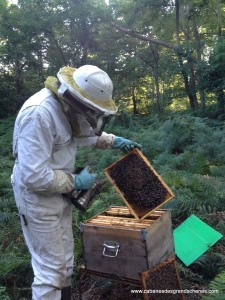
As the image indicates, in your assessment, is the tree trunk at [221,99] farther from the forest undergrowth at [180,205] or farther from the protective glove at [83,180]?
the protective glove at [83,180]

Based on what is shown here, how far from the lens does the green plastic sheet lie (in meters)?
3.63

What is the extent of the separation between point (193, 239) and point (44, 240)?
192 centimetres

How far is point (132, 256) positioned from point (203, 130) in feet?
23.2

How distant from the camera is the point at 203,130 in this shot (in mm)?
9156

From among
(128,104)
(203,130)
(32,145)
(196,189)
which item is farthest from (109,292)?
(128,104)

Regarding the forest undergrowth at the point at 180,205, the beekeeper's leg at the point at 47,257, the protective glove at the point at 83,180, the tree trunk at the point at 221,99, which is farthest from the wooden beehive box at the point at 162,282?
the tree trunk at the point at 221,99

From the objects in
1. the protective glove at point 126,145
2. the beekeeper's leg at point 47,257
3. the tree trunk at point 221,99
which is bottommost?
the beekeeper's leg at point 47,257

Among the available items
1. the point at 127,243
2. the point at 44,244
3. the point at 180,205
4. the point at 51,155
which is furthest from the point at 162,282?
the point at 180,205

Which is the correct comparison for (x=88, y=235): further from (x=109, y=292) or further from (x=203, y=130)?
(x=203, y=130)

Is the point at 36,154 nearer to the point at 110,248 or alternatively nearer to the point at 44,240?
the point at 44,240

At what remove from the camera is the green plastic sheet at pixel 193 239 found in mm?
3633

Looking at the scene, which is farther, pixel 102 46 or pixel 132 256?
pixel 102 46

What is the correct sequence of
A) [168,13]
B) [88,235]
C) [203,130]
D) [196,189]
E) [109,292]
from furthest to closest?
[168,13] < [203,130] < [196,189] < [109,292] < [88,235]

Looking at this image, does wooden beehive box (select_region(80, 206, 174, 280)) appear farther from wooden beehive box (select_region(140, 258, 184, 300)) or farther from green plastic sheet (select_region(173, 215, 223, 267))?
green plastic sheet (select_region(173, 215, 223, 267))
